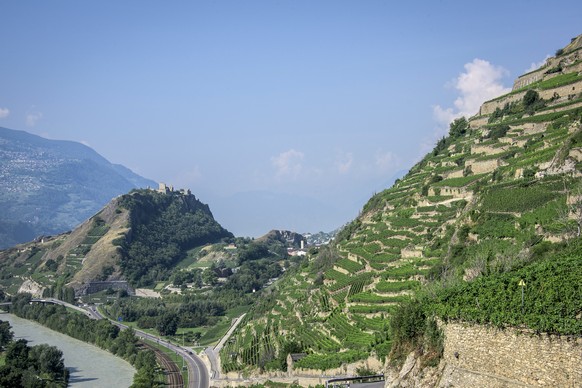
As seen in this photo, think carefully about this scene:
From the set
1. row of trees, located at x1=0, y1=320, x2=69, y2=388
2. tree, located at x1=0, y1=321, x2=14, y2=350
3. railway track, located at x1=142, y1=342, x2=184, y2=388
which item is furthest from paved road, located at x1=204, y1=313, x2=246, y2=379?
tree, located at x1=0, y1=321, x2=14, y2=350

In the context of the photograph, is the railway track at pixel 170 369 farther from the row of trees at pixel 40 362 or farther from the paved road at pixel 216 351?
the row of trees at pixel 40 362

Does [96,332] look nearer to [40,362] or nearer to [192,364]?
[40,362]

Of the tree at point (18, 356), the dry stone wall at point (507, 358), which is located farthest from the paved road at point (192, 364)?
the dry stone wall at point (507, 358)

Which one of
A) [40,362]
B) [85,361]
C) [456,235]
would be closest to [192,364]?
[85,361]

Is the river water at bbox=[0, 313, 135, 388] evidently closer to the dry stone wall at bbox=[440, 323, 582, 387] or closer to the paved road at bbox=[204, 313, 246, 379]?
the paved road at bbox=[204, 313, 246, 379]

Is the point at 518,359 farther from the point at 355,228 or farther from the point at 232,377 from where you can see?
the point at 355,228

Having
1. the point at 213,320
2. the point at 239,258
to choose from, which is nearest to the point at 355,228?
the point at 213,320
